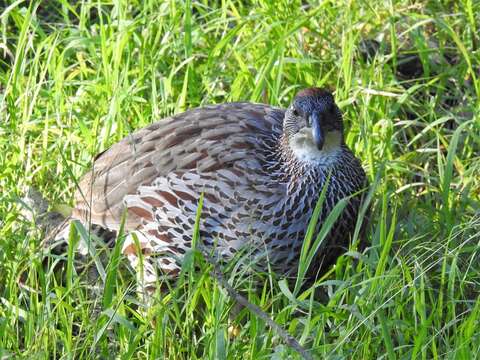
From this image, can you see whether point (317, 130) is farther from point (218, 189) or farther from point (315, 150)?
point (218, 189)

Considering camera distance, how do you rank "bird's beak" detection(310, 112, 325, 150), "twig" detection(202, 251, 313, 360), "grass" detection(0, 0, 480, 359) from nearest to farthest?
"twig" detection(202, 251, 313, 360) → "grass" detection(0, 0, 480, 359) → "bird's beak" detection(310, 112, 325, 150)

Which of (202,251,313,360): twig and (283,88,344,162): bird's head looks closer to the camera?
(202,251,313,360): twig

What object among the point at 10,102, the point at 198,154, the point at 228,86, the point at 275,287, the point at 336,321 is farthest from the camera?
the point at 228,86

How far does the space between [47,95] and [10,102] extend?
0.28 metres

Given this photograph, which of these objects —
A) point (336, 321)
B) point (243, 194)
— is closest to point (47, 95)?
point (243, 194)

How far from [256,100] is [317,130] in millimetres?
1009

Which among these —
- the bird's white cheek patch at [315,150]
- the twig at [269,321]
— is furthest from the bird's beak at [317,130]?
the twig at [269,321]

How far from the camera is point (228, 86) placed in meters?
6.16

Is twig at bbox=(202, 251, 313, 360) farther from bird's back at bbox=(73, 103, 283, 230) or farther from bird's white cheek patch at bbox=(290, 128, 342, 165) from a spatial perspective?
bird's white cheek patch at bbox=(290, 128, 342, 165)

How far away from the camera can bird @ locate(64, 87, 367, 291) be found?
4793mm

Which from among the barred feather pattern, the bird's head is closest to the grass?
the barred feather pattern

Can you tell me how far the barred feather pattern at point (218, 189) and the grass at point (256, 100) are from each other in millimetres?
160

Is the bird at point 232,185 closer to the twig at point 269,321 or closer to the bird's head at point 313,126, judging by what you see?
the bird's head at point 313,126

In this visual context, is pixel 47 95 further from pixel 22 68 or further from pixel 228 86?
pixel 228 86
